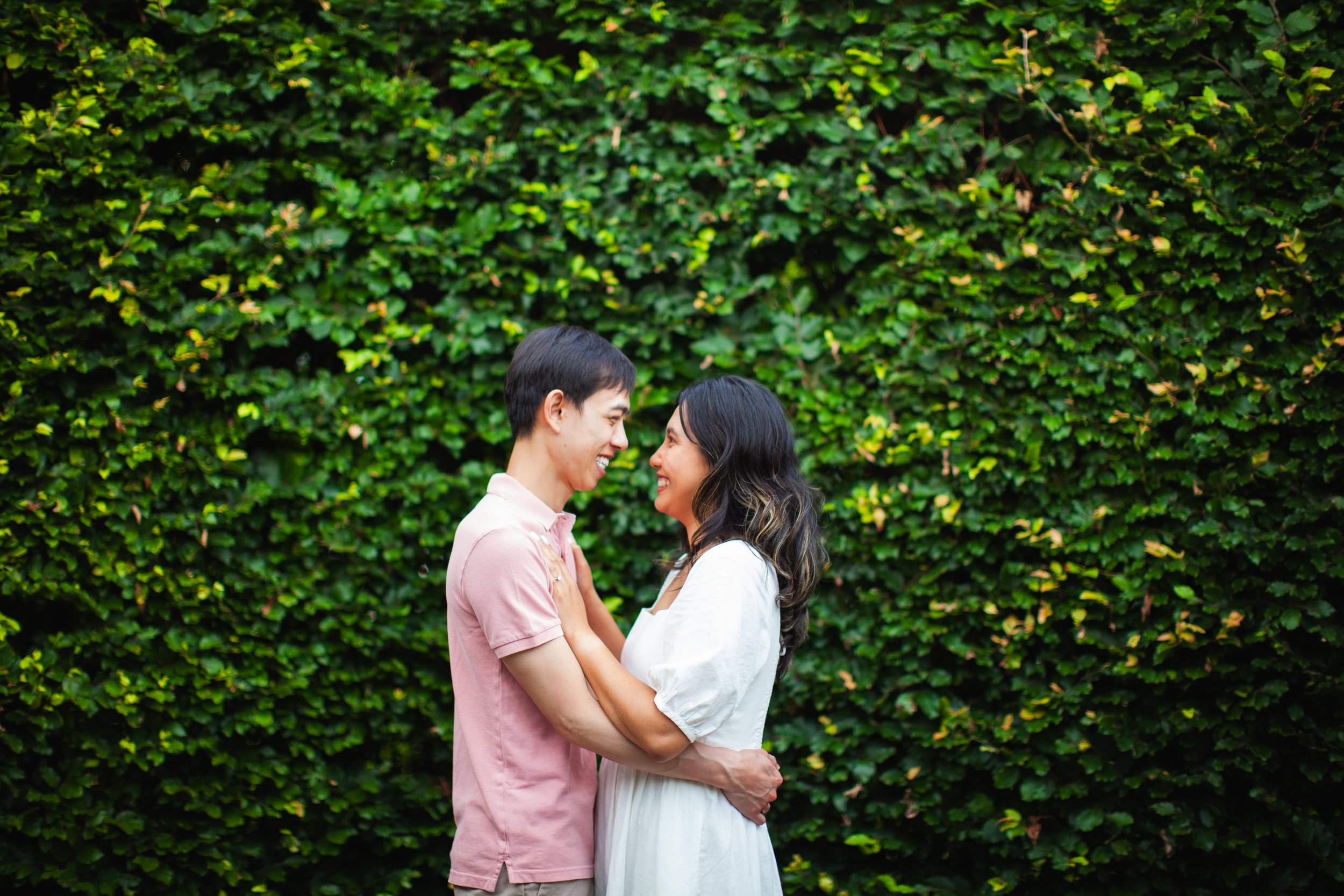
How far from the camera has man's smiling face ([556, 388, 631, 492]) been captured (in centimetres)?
249

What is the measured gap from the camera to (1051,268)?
359 centimetres

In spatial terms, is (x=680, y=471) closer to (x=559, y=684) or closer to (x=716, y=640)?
(x=716, y=640)

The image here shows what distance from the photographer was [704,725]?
217 cm

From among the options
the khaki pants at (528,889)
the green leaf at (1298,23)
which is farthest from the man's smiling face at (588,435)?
the green leaf at (1298,23)

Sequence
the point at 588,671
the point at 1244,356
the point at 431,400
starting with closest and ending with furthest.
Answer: the point at 588,671, the point at 1244,356, the point at 431,400

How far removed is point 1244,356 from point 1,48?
17.0 ft

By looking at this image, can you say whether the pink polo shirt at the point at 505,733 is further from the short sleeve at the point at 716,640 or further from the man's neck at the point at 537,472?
the short sleeve at the point at 716,640

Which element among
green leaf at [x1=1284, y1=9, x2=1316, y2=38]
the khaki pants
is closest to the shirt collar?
the khaki pants

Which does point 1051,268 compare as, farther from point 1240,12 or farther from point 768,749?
point 768,749

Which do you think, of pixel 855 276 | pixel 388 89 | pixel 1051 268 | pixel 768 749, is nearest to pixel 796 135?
pixel 855 276

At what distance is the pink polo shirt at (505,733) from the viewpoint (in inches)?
86.5

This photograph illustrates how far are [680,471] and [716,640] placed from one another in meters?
0.58

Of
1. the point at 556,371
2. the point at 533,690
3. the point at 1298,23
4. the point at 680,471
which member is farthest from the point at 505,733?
the point at 1298,23

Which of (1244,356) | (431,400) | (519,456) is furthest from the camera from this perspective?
(431,400)
